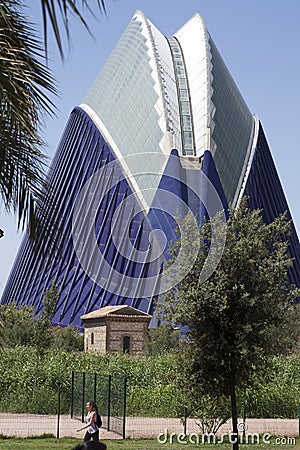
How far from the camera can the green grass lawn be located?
16078 millimetres

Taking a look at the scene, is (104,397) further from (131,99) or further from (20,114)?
(131,99)

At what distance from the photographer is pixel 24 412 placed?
24359 millimetres

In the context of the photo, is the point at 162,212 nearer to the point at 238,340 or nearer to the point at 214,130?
the point at 214,130

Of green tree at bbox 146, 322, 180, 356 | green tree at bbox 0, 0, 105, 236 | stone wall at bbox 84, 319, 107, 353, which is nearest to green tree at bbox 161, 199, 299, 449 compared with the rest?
green tree at bbox 0, 0, 105, 236

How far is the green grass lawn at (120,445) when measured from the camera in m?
16.1

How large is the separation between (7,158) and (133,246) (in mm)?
44571

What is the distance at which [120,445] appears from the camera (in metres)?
17.0

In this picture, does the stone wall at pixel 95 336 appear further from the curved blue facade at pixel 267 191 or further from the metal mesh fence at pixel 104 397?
the curved blue facade at pixel 267 191

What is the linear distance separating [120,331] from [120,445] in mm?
22367

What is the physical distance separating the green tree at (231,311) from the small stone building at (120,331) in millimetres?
24031

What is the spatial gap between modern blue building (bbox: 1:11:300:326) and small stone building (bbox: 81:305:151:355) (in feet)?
21.3

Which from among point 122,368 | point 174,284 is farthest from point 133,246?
point 174,284

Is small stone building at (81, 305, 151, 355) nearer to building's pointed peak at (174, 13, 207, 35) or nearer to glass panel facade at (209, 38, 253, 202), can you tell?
glass panel facade at (209, 38, 253, 202)

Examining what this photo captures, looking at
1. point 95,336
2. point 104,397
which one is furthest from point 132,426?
point 95,336
